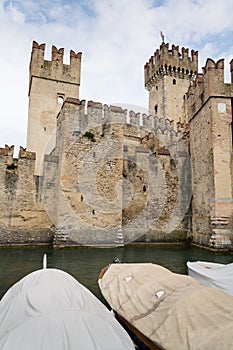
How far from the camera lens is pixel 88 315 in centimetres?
281

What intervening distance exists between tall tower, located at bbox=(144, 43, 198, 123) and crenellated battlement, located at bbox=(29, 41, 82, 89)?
48.2ft

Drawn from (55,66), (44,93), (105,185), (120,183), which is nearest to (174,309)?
(105,185)

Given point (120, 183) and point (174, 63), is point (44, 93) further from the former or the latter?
point (174, 63)

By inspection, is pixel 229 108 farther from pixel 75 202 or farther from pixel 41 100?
pixel 41 100

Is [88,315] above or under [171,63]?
under

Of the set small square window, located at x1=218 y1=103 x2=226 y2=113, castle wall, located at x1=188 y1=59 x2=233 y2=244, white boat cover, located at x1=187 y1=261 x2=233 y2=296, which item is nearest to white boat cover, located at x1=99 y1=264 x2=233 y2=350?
white boat cover, located at x1=187 y1=261 x2=233 y2=296

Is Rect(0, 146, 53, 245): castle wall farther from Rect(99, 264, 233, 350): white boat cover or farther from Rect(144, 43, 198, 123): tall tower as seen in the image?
Rect(144, 43, 198, 123): tall tower

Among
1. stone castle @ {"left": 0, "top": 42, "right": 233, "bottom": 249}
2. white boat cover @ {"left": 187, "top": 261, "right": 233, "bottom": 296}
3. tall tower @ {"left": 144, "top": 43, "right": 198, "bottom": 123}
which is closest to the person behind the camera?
white boat cover @ {"left": 187, "top": 261, "right": 233, "bottom": 296}

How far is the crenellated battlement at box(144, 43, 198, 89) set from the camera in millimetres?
35031

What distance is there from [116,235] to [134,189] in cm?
351

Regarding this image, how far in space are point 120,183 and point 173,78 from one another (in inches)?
970

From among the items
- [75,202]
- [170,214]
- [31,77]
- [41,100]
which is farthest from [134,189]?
[31,77]

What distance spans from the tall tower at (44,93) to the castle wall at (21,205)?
6.23 metres

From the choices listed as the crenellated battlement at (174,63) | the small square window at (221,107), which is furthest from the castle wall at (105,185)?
the crenellated battlement at (174,63)
